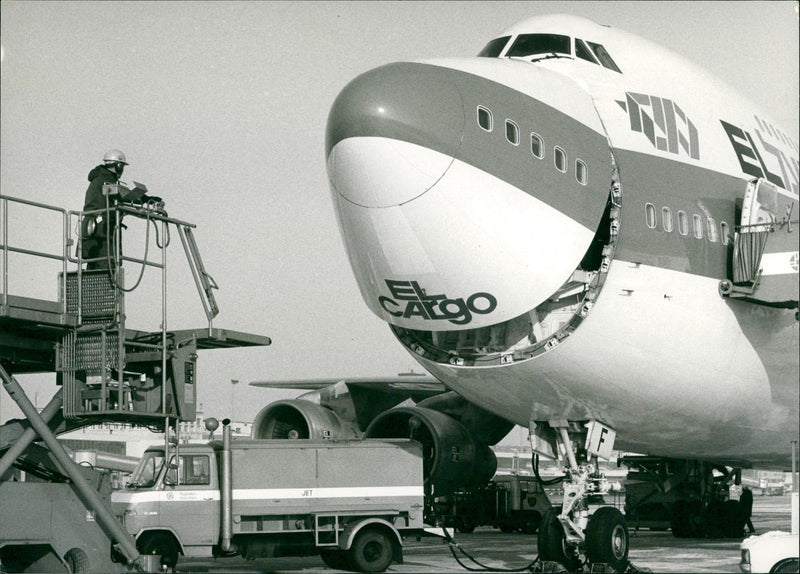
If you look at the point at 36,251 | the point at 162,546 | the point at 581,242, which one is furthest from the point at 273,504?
the point at 581,242

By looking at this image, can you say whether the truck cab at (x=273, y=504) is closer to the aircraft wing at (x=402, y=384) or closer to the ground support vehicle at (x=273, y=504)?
the ground support vehicle at (x=273, y=504)

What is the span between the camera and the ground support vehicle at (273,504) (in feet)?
50.8

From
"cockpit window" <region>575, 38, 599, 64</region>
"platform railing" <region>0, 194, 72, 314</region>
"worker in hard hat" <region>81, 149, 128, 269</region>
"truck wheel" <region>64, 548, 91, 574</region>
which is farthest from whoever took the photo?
"cockpit window" <region>575, 38, 599, 64</region>

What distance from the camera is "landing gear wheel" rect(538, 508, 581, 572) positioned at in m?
13.5

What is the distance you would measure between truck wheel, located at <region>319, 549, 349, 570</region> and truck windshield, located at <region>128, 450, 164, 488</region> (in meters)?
2.52

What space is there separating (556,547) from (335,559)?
3.97 metres

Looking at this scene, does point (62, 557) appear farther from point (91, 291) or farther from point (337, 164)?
point (337, 164)

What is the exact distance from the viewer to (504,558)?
17578mm

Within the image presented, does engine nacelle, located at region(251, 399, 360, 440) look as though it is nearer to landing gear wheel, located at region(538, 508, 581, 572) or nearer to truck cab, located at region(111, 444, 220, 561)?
truck cab, located at region(111, 444, 220, 561)

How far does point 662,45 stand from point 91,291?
8377 millimetres

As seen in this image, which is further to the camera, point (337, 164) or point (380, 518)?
point (380, 518)

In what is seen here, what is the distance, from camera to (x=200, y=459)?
15719 mm

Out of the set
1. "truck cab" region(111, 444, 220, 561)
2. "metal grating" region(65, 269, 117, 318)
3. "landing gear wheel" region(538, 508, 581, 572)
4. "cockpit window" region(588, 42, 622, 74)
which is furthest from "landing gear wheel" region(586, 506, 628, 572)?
"metal grating" region(65, 269, 117, 318)

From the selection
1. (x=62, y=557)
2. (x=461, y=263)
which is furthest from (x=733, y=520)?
(x=62, y=557)
